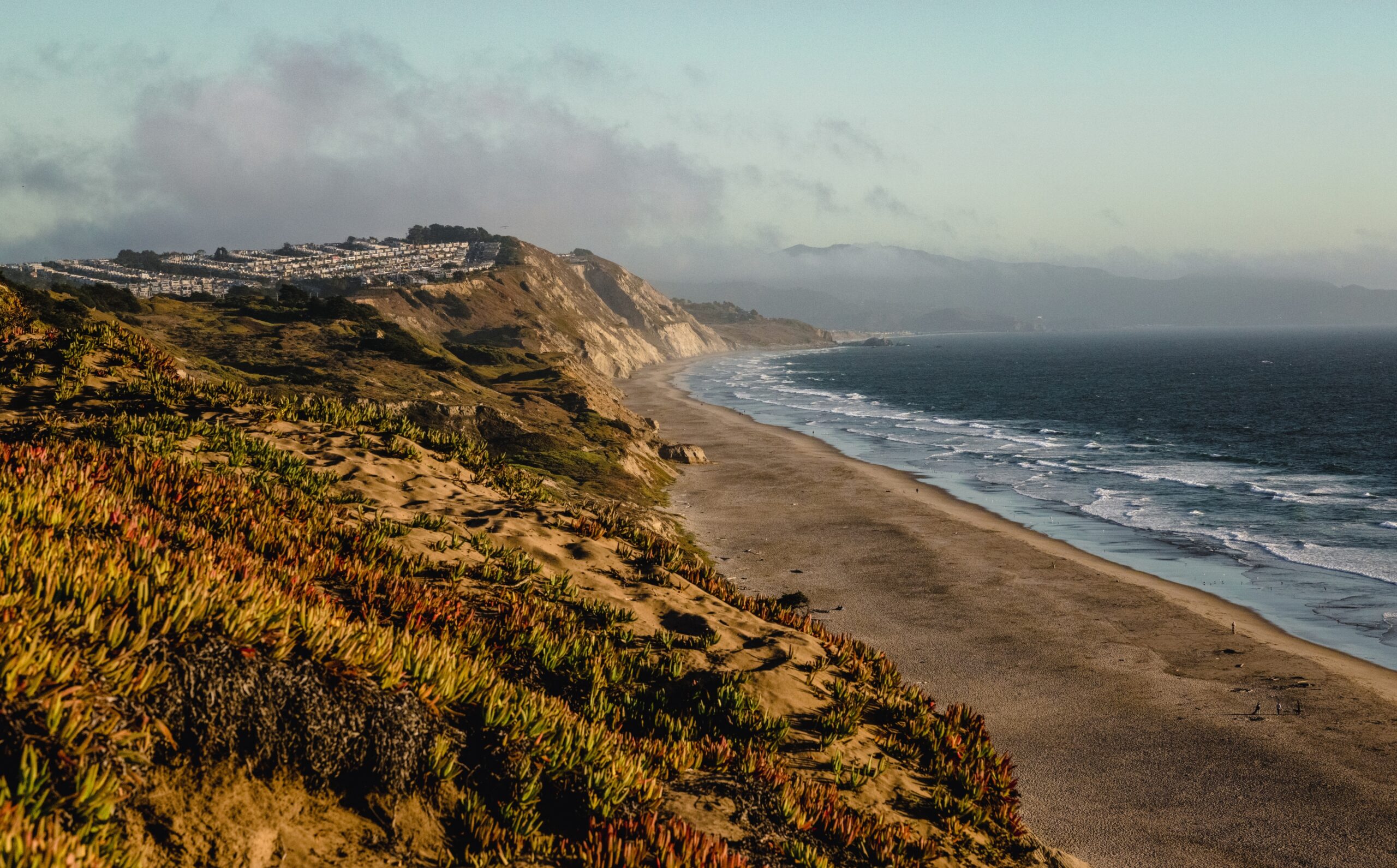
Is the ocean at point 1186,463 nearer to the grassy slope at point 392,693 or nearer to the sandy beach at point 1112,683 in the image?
the sandy beach at point 1112,683

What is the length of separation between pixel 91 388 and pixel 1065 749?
830 inches

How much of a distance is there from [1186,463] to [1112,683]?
44603mm

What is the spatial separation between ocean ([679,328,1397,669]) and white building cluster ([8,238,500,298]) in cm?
5468

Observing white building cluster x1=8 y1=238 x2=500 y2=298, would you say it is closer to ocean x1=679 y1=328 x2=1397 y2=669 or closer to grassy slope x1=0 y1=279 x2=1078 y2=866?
ocean x1=679 y1=328 x2=1397 y2=669

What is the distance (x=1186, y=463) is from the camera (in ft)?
191

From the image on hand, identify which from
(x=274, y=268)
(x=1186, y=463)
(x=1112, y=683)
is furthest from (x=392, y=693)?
(x=274, y=268)

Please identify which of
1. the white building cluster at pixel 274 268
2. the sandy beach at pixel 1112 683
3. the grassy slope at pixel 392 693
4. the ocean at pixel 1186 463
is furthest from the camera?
the white building cluster at pixel 274 268

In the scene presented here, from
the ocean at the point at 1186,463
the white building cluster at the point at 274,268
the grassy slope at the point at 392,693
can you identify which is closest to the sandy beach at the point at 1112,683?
the ocean at the point at 1186,463

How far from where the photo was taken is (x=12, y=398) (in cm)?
1480

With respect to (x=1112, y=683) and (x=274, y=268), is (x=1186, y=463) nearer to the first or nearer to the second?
(x=1112, y=683)

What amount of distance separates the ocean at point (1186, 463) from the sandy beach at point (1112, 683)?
11.3 feet

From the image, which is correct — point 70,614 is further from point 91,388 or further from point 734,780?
point 91,388

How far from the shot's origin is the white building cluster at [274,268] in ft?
403

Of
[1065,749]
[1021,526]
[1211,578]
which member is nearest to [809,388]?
[1021,526]
